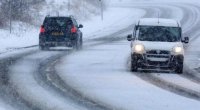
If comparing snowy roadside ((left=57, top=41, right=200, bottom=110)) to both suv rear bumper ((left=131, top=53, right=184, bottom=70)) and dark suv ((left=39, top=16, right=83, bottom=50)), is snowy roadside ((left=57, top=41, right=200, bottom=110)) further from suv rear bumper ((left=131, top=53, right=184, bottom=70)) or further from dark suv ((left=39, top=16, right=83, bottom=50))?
dark suv ((left=39, top=16, right=83, bottom=50))

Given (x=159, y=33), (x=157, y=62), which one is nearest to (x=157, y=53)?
(x=157, y=62)

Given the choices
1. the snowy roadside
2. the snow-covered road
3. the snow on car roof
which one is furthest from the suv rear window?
the snow on car roof

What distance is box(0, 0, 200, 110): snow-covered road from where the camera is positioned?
500 inches

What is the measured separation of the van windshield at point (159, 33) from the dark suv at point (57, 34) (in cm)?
907

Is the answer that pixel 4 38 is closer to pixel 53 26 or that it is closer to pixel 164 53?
pixel 53 26

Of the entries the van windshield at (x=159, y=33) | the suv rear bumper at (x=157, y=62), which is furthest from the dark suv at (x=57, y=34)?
the suv rear bumper at (x=157, y=62)

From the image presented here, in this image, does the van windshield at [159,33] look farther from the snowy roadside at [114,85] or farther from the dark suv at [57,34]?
the dark suv at [57,34]

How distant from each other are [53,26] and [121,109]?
1797cm

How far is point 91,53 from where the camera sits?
27.5 meters

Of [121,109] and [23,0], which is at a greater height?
[23,0]

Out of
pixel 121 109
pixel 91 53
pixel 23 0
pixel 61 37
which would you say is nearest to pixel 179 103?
pixel 121 109

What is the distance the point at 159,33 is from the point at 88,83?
5.11 metres

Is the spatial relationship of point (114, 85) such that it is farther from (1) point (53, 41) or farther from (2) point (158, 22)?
(1) point (53, 41)

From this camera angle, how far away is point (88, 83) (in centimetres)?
1636
